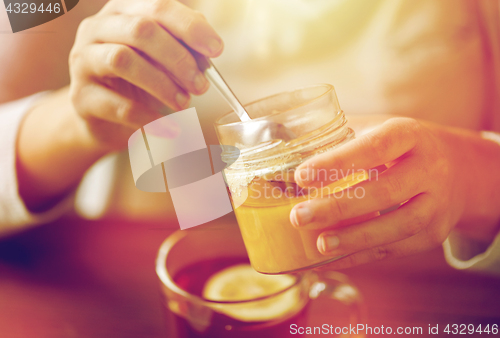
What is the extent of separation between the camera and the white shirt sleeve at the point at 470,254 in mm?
416

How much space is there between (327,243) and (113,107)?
0.64 feet

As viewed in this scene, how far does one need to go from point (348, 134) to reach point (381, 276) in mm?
231

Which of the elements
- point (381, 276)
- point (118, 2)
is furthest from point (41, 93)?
point (381, 276)

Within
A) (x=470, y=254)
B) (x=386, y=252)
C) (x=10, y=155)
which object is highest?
(x=10, y=155)

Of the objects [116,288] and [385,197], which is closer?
[385,197]

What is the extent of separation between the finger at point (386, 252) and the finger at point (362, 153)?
0.08 metres

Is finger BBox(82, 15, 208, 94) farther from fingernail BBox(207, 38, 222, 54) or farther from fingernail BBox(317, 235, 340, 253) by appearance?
fingernail BBox(317, 235, 340, 253)

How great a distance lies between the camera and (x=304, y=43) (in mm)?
436

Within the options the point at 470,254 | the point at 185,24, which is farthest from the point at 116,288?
the point at 470,254

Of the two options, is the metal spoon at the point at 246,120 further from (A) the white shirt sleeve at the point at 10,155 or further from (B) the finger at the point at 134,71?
(A) the white shirt sleeve at the point at 10,155

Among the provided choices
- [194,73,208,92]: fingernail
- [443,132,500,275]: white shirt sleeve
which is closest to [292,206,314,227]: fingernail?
[194,73,208,92]: fingernail

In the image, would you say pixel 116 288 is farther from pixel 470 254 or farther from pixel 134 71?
pixel 470 254

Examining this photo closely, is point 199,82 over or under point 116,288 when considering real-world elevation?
over

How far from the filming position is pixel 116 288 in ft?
1.25
